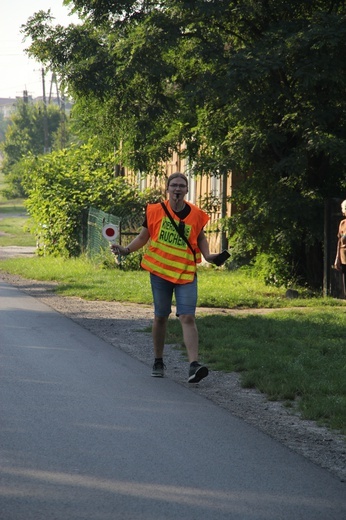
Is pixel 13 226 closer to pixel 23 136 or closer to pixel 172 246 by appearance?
pixel 23 136

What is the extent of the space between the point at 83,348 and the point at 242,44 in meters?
8.63

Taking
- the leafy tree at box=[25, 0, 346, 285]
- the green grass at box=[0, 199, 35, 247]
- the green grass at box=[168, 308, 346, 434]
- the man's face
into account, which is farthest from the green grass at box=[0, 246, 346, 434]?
the green grass at box=[0, 199, 35, 247]

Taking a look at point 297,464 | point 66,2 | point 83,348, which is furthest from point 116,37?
point 297,464

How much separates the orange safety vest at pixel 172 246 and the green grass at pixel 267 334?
1.14 meters

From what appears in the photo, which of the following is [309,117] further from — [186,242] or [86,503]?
[86,503]

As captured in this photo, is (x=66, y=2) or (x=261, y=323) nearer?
(x=261, y=323)

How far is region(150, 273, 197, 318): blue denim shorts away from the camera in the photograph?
9.32 meters

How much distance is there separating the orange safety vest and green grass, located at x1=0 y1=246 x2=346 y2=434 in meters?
1.14

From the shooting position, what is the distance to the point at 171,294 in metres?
9.59

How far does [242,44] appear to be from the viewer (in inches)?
728

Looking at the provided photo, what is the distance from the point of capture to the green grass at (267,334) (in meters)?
8.92

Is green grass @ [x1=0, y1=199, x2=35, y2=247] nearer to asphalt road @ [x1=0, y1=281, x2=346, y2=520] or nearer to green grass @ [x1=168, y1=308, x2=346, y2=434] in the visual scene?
green grass @ [x1=168, y1=308, x2=346, y2=434]

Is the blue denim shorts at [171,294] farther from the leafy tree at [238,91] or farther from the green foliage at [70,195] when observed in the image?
the green foliage at [70,195]

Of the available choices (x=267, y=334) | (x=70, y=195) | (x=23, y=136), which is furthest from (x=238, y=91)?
(x=23, y=136)
